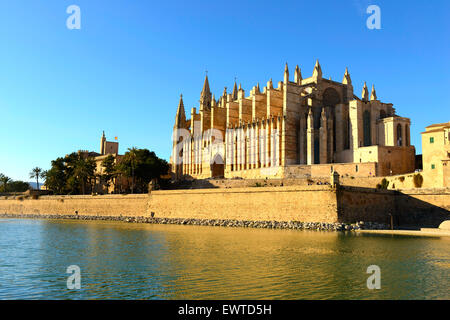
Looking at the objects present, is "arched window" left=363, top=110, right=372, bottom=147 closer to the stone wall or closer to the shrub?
the shrub

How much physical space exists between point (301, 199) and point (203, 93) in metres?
41.7

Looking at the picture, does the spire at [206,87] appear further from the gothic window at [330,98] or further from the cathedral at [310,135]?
the gothic window at [330,98]

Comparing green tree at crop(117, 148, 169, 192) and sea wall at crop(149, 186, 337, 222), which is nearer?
sea wall at crop(149, 186, 337, 222)

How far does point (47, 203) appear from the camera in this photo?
51.1 m

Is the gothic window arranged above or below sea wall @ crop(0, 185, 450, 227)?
above

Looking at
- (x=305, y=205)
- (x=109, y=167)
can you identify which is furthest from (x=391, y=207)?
(x=109, y=167)

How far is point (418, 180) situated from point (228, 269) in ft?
73.0

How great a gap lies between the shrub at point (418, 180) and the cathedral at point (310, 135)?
5.38 m

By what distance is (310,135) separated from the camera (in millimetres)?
42094

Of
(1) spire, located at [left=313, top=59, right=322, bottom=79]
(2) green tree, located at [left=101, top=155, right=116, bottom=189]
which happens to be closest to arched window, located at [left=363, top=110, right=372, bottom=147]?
(1) spire, located at [left=313, top=59, right=322, bottom=79]

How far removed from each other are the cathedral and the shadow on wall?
650cm

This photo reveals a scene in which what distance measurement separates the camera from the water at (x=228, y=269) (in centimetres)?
985

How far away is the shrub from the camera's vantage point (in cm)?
2953

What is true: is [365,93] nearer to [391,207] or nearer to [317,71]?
[317,71]
